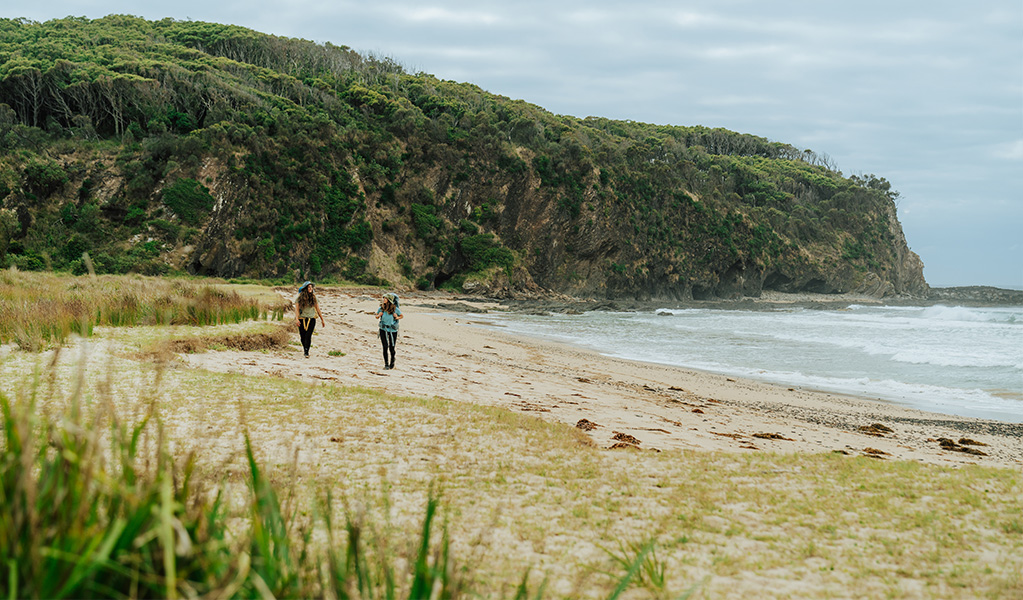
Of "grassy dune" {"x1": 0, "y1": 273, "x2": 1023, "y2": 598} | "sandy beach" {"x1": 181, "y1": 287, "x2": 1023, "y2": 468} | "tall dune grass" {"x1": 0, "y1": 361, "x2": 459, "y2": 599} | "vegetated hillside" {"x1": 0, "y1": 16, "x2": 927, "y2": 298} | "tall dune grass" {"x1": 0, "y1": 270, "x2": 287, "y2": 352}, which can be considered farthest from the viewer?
"vegetated hillside" {"x1": 0, "y1": 16, "x2": 927, "y2": 298}

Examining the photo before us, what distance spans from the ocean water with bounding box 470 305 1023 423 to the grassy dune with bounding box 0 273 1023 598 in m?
10.4

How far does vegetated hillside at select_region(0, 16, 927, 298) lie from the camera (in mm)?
45844

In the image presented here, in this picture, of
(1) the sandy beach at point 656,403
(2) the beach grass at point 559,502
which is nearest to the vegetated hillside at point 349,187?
(1) the sandy beach at point 656,403

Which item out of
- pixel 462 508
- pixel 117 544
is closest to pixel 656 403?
pixel 462 508

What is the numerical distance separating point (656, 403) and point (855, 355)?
549 inches

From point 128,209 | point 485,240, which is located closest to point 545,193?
point 485,240

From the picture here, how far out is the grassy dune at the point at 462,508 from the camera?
1.76 m

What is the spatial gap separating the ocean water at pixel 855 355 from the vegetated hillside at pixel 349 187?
28.3 m

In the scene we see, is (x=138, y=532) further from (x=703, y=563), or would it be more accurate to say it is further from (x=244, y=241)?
(x=244, y=241)

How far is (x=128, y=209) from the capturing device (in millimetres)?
45344

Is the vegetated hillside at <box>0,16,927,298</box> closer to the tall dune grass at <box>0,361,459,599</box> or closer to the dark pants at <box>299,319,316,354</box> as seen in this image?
the dark pants at <box>299,319,316,354</box>

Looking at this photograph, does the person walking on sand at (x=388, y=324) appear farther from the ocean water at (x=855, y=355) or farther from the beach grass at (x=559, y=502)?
the ocean water at (x=855, y=355)

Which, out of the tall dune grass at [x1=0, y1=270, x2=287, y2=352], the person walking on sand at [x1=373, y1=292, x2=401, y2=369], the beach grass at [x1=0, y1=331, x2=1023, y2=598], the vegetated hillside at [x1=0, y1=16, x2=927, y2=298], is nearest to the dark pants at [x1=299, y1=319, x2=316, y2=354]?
the person walking on sand at [x1=373, y1=292, x2=401, y2=369]

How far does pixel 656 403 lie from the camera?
1123 centimetres
